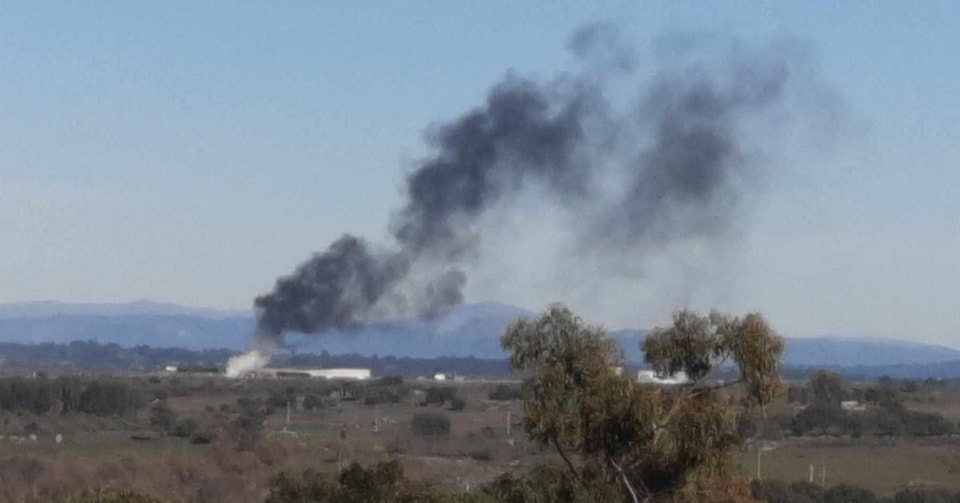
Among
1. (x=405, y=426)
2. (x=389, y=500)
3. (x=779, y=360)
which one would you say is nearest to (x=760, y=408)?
(x=779, y=360)

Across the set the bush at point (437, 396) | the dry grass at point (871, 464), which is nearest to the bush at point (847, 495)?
the dry grass at point (871, 464)

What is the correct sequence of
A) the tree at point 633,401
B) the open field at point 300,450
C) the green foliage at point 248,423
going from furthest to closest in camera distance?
the green foliage at point 248,423 < the open field at point 300,450 < the tree at point 633,401

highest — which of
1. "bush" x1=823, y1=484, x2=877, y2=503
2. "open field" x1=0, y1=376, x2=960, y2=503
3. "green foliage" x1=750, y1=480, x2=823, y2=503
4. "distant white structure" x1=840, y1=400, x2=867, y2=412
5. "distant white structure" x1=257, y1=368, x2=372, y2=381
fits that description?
"distant white structure" x1=257, y1=368, x2=372, y2=381

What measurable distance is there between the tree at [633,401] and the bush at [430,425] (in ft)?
176

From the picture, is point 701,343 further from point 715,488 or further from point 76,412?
point 76,412

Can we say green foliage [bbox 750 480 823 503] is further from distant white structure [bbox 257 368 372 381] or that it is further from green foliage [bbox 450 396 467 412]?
distant white structure [bbox 257 368 372 381]

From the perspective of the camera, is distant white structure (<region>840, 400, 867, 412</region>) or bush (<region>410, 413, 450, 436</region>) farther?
distant white structure (<region>840, 400, 867, 412</region>)

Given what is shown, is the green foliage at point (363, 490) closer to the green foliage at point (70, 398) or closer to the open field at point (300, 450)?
the open field at point (300, 450)

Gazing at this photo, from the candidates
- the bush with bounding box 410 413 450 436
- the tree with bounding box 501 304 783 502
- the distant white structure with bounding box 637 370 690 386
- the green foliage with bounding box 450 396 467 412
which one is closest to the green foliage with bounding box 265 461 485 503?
the tree with bounding box 501 304 783 502

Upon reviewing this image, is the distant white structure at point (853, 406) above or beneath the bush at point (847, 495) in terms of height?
above

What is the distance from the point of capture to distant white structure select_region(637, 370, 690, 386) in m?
24.1

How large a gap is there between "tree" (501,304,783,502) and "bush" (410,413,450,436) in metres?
53.8

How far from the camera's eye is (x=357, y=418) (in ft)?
297

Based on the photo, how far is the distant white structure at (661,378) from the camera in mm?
24055
